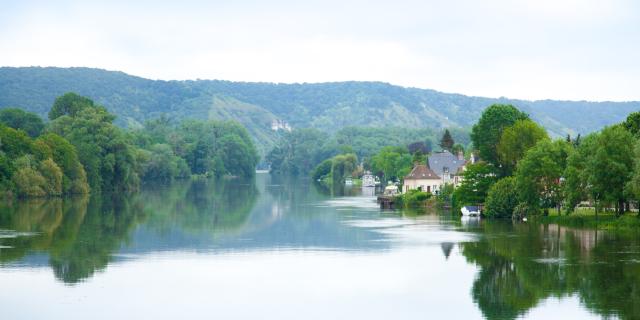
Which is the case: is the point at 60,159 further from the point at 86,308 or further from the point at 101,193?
the point at 86,308

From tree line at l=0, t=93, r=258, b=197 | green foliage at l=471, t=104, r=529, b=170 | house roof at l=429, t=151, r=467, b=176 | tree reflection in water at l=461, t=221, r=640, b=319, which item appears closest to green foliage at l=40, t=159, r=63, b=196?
tree line at l=0, t=93, r=258, b=197

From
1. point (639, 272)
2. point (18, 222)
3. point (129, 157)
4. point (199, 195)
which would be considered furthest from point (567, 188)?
point (129, 157)

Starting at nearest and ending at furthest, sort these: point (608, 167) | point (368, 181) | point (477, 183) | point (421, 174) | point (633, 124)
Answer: point (608, 167)
point (633, 124)
point (477, 183)
point (421, 174)
point (368, 181)

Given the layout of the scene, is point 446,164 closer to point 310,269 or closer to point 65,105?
point 65,105

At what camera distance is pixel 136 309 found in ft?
122

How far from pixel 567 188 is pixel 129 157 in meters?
73.1

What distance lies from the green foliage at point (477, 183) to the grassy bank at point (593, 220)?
9.75 m

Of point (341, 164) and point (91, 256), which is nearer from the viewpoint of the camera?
point (91, 256)

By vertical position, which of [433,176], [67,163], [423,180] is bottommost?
[423,180]

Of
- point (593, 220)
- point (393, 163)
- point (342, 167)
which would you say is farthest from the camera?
point (342, 167)

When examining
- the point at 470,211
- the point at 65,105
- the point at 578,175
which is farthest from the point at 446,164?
the point at 65,105

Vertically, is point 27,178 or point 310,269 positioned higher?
point 27,178

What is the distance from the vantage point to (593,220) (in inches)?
2734

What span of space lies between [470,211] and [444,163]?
107ft
